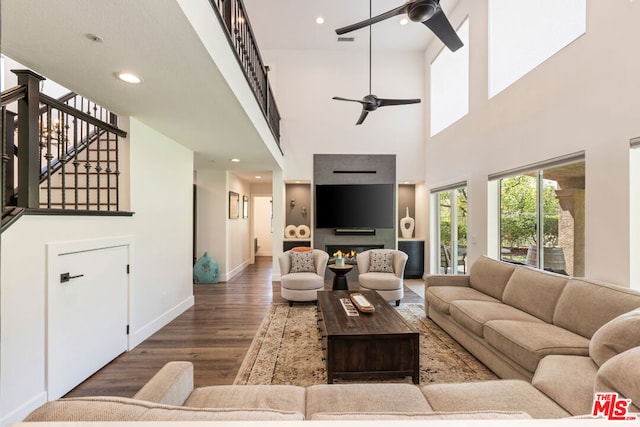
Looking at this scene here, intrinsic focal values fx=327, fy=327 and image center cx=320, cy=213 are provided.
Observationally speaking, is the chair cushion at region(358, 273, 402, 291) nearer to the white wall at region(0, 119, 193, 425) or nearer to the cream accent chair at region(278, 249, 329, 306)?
the cream accent chair at region(278, 249, 329, 306)

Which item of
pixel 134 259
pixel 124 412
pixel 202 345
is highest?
pixel 134 259

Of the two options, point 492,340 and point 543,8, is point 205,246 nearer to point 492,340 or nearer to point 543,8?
point 492,340

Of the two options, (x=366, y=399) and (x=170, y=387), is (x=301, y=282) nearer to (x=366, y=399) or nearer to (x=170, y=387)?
(x=366, y=399)

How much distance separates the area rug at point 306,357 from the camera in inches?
107

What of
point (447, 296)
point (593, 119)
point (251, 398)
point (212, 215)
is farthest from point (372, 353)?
point (212, 215)

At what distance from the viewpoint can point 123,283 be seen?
10.7 ft

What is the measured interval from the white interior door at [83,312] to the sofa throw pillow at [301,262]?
248cm

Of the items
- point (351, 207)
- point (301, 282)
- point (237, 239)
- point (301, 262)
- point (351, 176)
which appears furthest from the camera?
point (237, 239)

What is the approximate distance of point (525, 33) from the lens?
396 cm

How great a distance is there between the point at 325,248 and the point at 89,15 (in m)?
5.54

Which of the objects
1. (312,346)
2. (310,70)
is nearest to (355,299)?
(312,346)

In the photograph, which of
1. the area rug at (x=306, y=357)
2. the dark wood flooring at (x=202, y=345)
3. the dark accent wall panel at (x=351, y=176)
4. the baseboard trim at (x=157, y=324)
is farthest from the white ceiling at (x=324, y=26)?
the area rug at (x=306, y=357)

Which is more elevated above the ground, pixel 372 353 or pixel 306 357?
pixel 372 353

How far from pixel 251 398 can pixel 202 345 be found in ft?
6.58
